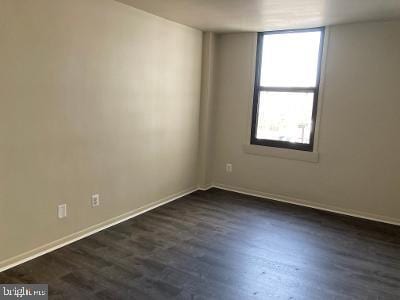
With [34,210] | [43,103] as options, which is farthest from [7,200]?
[43,103]

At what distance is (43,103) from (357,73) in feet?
11.0

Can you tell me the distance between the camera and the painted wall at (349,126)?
370 centimetres

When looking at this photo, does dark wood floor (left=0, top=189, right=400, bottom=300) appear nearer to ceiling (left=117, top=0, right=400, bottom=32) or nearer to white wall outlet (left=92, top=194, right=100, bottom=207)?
white wall outlet (left=92, top=194, right=100, bottom=207)

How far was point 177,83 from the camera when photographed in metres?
4.20

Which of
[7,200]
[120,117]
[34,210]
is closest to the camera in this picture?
[7,200]

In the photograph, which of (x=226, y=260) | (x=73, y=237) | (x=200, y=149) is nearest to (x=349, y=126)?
(x=200, y=149)

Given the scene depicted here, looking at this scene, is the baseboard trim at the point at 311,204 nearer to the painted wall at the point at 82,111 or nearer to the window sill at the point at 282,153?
the window sill at the point at 282,153

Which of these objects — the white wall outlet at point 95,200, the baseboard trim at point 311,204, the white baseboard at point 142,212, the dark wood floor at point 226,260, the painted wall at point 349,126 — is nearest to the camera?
the dark wood floor at point 226,260

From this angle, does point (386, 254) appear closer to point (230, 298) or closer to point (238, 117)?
point (230, 298)

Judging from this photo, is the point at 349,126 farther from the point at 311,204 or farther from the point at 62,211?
the point at 62,211

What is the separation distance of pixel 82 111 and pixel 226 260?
6.07ft

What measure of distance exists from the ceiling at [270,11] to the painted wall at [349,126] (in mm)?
355

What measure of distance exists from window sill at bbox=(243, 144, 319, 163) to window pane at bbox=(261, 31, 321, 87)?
2.83ft

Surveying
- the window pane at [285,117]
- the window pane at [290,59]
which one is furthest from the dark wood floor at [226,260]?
the window pane at [290,59]
